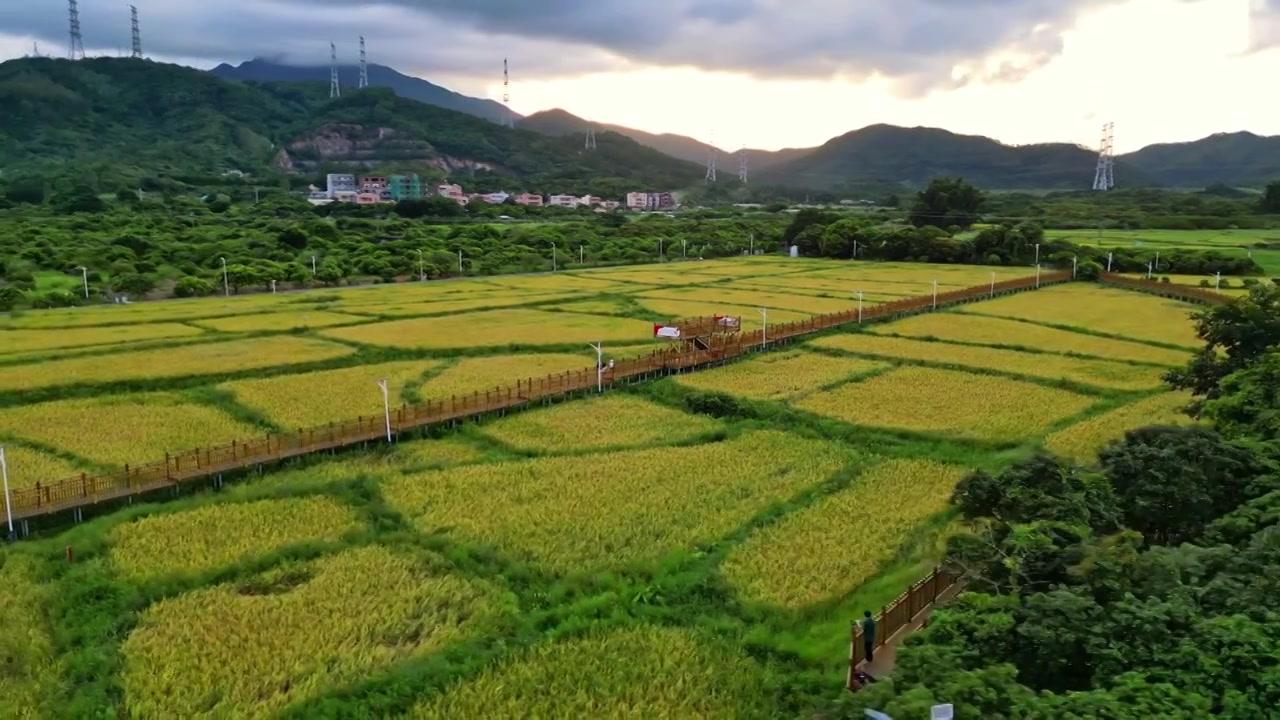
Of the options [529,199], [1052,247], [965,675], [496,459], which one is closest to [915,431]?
[496,459]

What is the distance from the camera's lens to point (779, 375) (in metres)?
31.5

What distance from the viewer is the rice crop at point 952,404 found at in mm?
24594

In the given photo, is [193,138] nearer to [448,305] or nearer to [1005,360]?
[448,305]

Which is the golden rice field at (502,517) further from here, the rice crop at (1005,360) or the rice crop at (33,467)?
the rice crop at (1005,360)

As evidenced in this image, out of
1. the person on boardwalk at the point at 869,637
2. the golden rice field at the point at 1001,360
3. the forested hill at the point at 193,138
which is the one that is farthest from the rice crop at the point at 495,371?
the forested hill at the point at 193,138

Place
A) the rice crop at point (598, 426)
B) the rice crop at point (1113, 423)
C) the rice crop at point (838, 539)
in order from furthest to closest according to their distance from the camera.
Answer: the rice crop at point (598, 426) < the rice crop at point (1113, 423) < the rice crop at point (838, 539)

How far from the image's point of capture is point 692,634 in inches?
532

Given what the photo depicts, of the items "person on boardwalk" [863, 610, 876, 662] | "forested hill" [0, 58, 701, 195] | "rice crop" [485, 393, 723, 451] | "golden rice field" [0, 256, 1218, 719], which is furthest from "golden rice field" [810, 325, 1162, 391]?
"forested hill" [0, 58, 701, 195]

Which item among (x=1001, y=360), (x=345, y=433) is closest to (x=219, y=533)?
(x=345, y=433)

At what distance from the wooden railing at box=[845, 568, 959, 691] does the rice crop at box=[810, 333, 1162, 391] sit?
18.8 m

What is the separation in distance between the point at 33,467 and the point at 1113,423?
2689 centimetres

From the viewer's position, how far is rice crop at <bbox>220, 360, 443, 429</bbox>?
25.8 metres

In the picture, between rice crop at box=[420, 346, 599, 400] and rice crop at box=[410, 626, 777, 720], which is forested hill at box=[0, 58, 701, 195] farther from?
rice crop at box=[410, 626, 777, 720]

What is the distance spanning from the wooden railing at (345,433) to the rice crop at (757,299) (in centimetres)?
979
